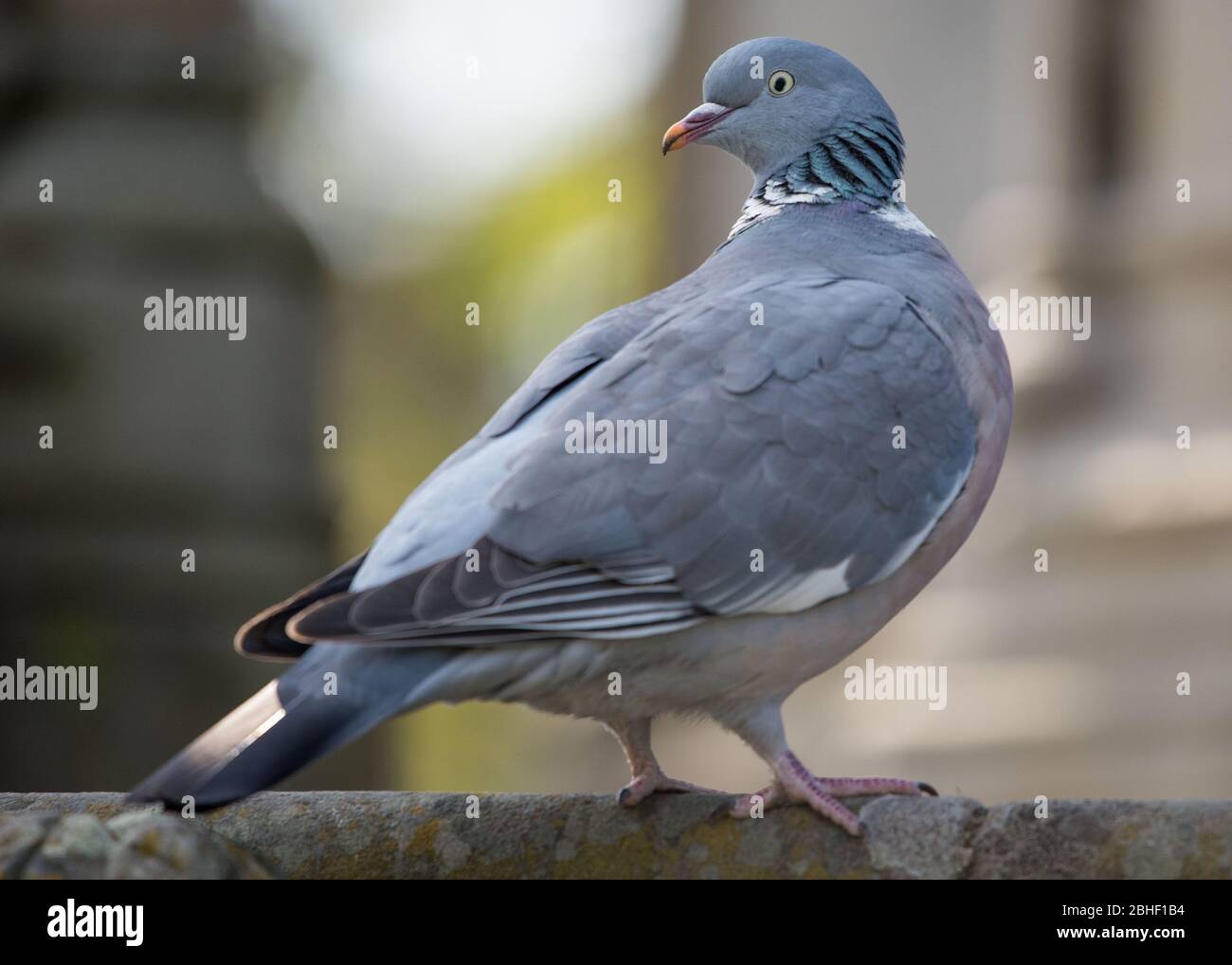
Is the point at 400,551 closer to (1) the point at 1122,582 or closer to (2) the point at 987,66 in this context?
(1) the point at 1122,582

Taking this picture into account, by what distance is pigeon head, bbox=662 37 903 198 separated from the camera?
429 cm

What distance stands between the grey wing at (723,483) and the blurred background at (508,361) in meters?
2.98

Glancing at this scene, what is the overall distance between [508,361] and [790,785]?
11.5 meters

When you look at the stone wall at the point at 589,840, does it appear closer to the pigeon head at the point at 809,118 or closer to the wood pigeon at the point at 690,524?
the wood pigeon at the point at 690,524

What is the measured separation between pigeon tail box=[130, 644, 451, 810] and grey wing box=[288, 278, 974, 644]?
0.09m

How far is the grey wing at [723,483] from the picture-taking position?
→ 3244 millimetres

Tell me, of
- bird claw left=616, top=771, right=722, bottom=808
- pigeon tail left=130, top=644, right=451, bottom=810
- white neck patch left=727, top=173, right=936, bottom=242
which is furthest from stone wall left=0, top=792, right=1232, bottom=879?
white neck patch left=727, top=173, right=936, bottom=242

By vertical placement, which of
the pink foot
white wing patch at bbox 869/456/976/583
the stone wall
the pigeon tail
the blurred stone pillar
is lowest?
the stone wall

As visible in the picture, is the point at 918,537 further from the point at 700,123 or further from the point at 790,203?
the point at 700,123

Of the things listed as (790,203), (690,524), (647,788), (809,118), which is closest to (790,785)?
(647,788)

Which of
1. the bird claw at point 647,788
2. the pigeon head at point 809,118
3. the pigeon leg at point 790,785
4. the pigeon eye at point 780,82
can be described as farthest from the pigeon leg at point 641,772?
the pigeon eye at point 780,82

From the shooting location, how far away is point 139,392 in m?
6.30

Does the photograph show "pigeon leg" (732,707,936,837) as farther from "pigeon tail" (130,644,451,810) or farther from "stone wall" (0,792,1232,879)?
"pigeon tail" (130,644,451,810)

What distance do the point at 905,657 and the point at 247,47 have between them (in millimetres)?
6008
